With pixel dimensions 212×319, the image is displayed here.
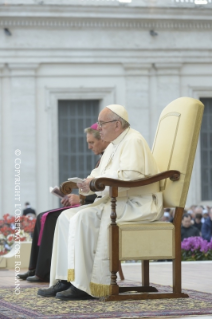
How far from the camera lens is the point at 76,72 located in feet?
71.2

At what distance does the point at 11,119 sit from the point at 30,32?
7.88 ft

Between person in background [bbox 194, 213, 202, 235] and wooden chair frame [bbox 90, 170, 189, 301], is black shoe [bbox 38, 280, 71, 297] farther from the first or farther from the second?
person in background [bbox 194, 213, 202, 235]

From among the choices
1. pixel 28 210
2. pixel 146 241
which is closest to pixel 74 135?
pixel 28 210

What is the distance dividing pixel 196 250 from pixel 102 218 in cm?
461

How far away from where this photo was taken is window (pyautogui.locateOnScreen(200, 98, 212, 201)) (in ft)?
74.5

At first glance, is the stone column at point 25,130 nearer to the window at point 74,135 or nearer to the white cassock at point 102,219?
the window at point 74,135

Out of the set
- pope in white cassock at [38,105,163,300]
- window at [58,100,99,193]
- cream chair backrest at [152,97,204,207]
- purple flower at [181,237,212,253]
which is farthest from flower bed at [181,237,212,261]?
window at [58,100,99,193]

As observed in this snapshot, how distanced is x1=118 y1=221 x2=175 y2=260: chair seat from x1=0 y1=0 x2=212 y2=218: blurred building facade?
1517cm

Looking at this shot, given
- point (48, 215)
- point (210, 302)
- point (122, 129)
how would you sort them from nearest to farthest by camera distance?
1. point (210, 302)
2. point (122, 129)
3. point (48, 215)

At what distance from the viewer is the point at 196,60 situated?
73.7 feet

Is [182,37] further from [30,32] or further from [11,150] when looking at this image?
[11,150]

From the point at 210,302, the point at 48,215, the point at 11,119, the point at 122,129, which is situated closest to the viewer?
the point at 210,302

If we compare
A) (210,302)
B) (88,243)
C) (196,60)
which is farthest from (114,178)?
(196,60)

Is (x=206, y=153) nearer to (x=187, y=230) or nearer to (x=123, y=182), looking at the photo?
(x=187, y=230)
